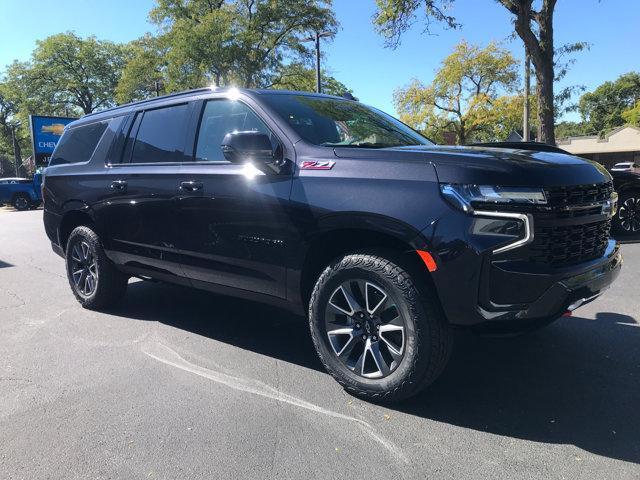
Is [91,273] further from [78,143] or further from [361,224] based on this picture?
[361,224]

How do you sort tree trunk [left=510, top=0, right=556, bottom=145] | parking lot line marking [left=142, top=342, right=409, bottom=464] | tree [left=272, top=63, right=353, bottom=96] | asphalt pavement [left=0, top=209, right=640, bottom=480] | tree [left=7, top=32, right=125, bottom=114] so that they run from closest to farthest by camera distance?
asphalt pavement [left=0, top=209, right=640, bottom=480], parking lot line marking [left=142, top=342, right=409, bottom=464], tree trunk [left=510, top=0, right=556, bottom=145], tree [left=272, top=63, right=353, bottom=96], tree [left=7, top=32, right=125, bottom=114]

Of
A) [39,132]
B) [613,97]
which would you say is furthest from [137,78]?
[613,97]

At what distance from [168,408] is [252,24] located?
87.2 feet

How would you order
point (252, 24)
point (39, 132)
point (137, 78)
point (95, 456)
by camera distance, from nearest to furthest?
point (95, 456), point (252, 24), point (39, 132), point (137, 78)

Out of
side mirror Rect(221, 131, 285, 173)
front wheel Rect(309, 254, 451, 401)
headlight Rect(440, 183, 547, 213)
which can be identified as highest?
side mirror Rect(221, 131, 285, 173)

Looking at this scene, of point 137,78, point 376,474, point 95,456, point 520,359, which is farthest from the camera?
point 137,78

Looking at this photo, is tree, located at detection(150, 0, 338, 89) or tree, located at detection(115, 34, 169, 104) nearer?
tree, located at detection(150, 0, 338, 89)

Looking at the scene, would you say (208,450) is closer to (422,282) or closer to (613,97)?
(422,282)

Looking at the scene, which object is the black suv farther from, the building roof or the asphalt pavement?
the building roof

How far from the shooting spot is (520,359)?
3.83 m

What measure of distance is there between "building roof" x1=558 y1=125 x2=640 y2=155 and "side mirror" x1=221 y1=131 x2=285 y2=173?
189 ft

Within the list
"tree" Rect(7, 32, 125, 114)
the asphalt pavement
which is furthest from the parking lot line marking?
"tree" Rect(7, 32, 125, 114)

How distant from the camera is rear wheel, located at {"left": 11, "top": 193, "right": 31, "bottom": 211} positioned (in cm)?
2644

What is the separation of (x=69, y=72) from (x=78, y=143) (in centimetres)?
4912
